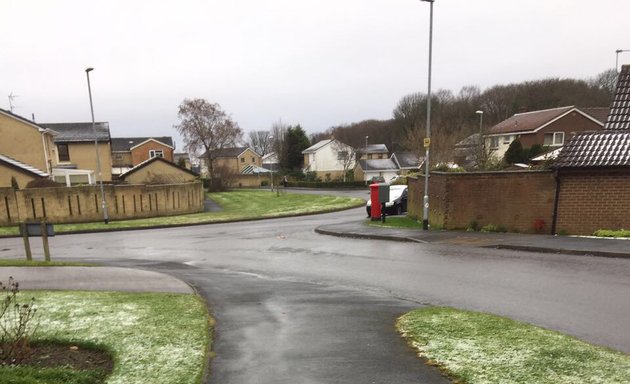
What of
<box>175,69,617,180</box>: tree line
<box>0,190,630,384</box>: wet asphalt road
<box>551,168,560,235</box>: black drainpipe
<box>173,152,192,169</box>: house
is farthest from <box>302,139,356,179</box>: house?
<box>551,168,560,235</box>: black drainpipe

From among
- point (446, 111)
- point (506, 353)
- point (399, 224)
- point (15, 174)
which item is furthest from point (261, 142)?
point (506, 353)

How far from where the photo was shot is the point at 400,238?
44.7 feet

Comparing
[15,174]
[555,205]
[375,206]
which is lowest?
[375,206]

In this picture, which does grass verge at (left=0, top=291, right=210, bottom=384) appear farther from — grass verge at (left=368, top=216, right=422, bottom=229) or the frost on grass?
grass verge at (left=368, top=216, right=422, bottom=229)

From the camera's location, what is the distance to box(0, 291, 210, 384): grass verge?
164 inches

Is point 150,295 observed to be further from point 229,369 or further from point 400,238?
point 400,238

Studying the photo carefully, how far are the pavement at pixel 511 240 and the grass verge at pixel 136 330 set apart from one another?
27.4 ft

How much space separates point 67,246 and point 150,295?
1167 cm

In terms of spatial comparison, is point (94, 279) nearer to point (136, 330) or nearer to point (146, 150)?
point (136, 330)

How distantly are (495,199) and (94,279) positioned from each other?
12082mm

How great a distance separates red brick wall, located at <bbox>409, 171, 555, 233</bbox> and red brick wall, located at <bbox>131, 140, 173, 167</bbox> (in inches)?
2158

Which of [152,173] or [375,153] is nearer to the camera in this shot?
[152,173]

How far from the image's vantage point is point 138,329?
541cm

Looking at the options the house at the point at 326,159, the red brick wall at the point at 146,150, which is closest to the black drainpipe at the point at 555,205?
the red brick wall at the point at 146,150
